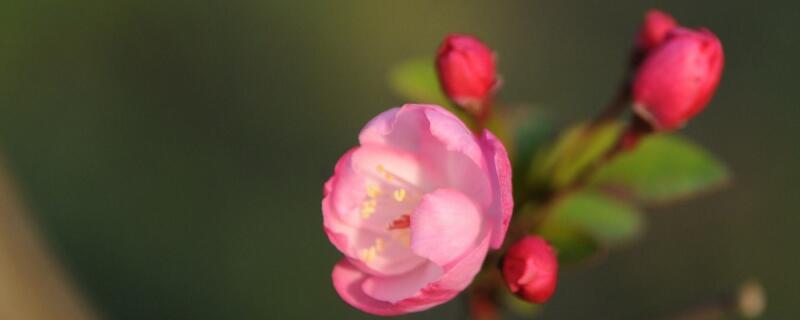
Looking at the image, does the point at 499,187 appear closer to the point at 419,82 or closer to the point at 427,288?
the point at 427,288

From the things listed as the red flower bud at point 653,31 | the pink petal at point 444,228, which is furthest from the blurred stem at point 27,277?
the red flower bud at point 653,31

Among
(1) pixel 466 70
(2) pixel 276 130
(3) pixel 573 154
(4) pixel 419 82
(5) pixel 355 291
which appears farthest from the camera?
(2) pixel 276 130

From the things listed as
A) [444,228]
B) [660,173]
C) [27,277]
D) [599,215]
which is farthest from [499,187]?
[27,277]

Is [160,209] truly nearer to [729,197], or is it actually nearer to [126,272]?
[126,272]

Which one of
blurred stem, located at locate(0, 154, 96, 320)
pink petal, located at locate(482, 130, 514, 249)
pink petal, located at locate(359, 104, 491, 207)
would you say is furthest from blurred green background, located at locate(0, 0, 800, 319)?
pink petal, located at locate(482, 130, 514, 249)

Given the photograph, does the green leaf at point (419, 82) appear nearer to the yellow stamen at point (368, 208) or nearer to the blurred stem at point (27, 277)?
the yellow stamen at point (368, 208)

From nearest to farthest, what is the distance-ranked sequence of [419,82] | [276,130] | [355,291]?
1. [355,291]
2. [419,82]
3. [276,130]

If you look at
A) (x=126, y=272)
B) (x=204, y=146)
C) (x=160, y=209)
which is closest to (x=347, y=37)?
(x=204, y=146)
